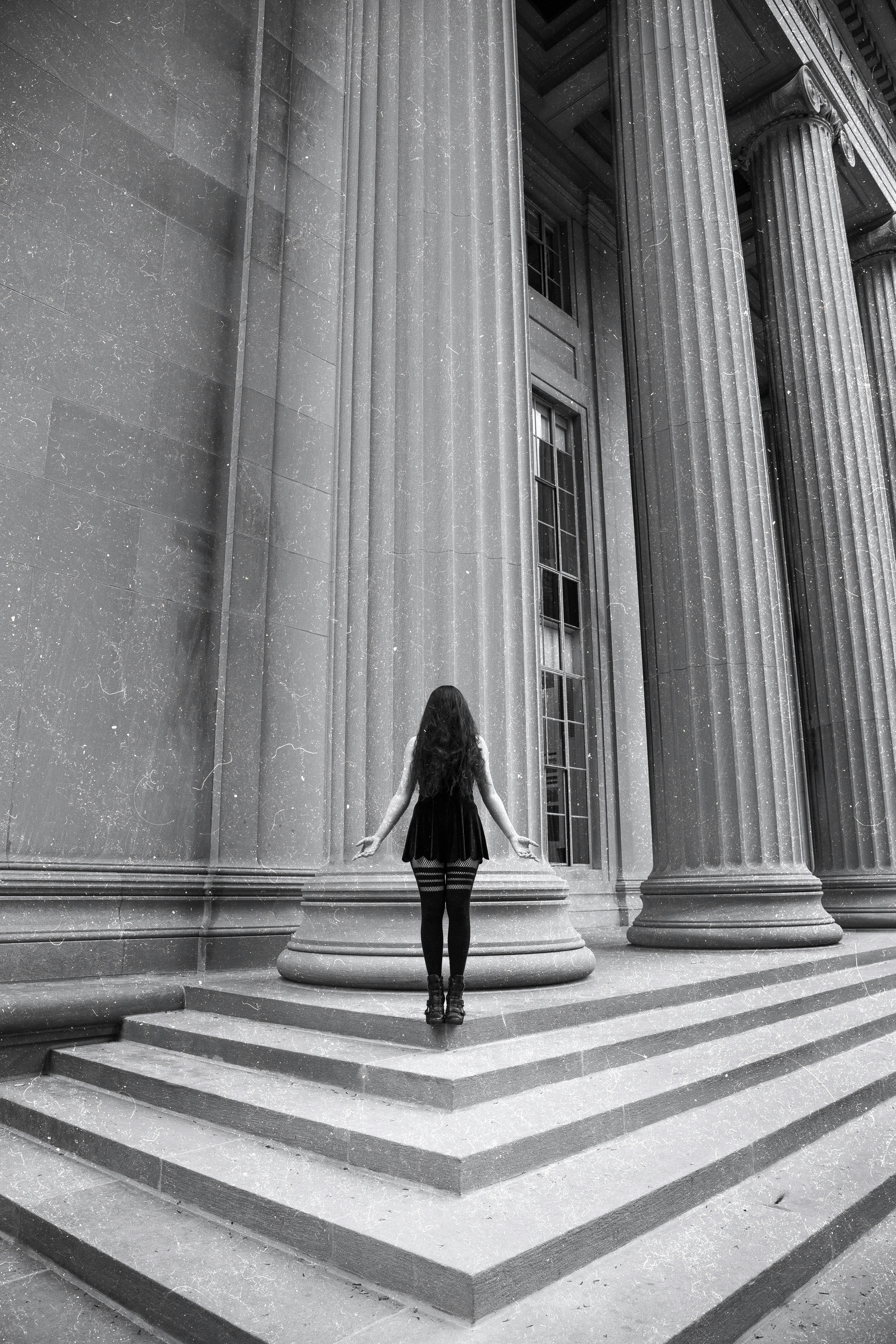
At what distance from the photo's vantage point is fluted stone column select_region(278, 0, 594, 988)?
5.86 meters

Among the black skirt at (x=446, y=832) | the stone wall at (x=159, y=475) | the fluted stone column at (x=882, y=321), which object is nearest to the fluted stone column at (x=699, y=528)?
the stone wall at (x=159, y=475)

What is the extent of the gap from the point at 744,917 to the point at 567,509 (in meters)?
9.13

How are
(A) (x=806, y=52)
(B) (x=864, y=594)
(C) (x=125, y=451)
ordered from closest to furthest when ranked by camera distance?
(C) (x=125, y=451) < (B) (x=864, y=594) < (A) (x=806, y=52)

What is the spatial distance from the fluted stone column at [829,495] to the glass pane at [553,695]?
12.4 ft

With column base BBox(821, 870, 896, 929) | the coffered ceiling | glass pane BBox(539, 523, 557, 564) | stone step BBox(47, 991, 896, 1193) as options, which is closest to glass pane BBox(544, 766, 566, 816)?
glass pane BBox(539, 523, 557, 564)

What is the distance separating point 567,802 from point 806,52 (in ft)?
40.2

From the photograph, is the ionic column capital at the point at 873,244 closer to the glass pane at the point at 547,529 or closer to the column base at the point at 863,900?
the glass pane at the point at 547,529

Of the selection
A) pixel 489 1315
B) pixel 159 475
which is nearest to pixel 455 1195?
pixel 489 1315

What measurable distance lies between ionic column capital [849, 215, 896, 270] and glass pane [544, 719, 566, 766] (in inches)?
415

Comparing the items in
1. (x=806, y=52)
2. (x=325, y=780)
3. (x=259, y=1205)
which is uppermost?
(x=806, y=52)

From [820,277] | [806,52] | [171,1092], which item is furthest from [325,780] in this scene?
[806,52]

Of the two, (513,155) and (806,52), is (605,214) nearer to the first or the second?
(806,52)

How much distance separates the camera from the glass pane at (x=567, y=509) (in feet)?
53.5

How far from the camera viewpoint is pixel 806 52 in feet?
47.3
